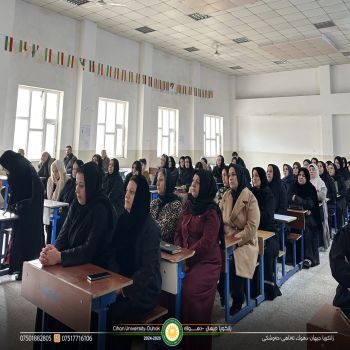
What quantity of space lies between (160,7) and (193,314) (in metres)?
5.88

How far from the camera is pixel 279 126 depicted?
10.5m

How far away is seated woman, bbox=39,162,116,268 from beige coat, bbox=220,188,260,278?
112 cm

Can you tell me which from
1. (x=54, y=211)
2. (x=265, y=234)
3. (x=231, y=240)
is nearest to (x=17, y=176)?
(x=54, y=211)

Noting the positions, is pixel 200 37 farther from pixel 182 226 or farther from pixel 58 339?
pixel 58 339

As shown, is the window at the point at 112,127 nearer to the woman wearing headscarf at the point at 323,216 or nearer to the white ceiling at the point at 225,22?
the white ceiling at the point at 225,22

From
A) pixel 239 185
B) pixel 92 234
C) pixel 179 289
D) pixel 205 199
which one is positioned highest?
pixel 239 185

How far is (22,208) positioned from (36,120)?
4.25 meters

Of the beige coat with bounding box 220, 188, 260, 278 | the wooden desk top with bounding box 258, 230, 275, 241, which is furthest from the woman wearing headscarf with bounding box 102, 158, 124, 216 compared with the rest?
the wooden desk top with bounding box 258, 230, 275, 241

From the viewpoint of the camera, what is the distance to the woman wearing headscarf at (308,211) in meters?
3.68

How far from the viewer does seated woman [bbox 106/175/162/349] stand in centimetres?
163

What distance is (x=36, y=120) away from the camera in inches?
256

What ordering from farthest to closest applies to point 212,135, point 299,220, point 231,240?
point 212,135 < point 299,220 < point 231,240

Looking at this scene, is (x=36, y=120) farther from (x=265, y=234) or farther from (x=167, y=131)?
(x=265, y=234)

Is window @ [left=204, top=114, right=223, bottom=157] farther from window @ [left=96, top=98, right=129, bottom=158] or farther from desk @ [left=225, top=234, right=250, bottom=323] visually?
desk @ [left=225, top=234, right=250, bottom=323]
